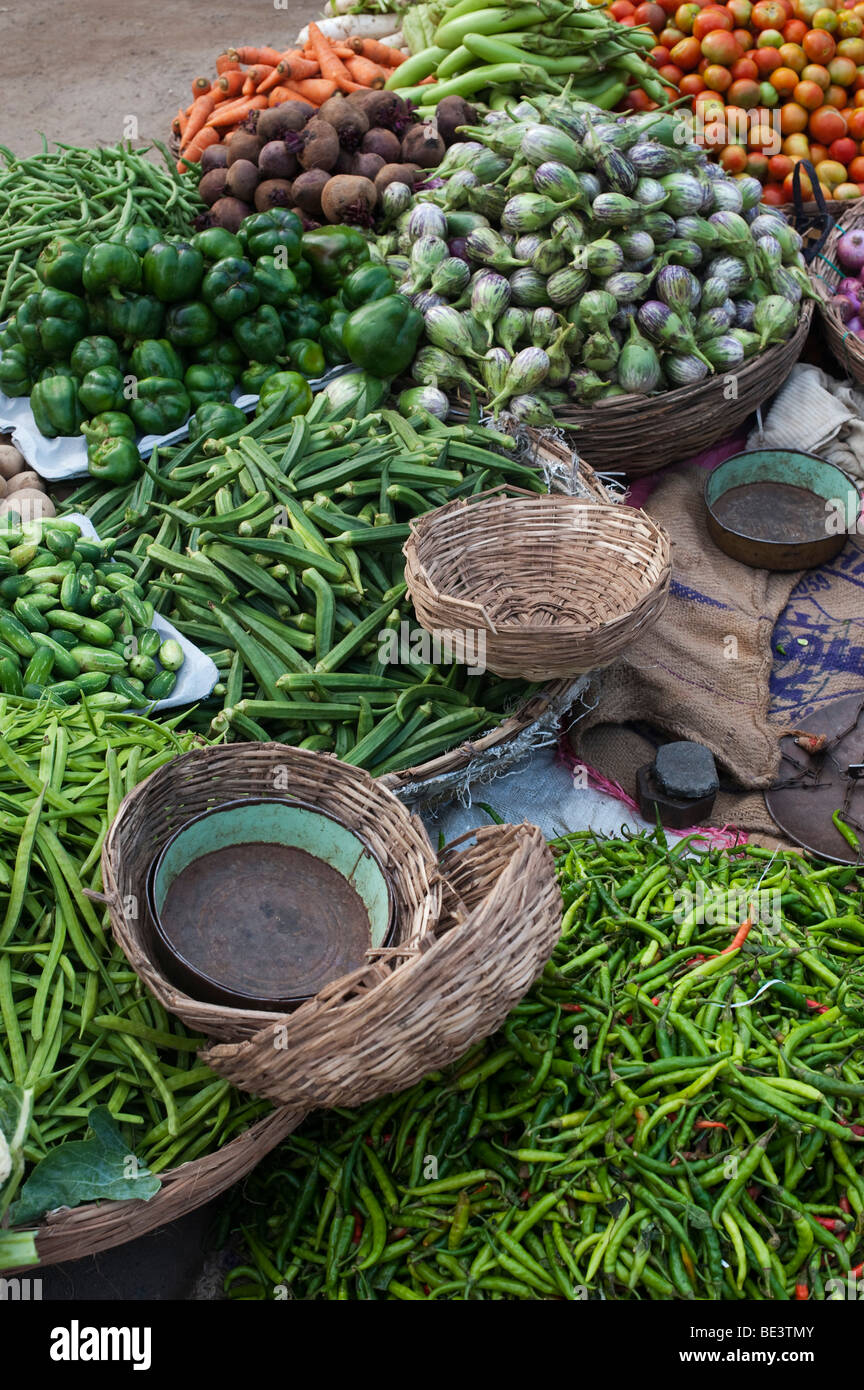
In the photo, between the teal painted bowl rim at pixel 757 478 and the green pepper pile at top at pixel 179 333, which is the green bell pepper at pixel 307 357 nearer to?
the green pepper pile at top at pixel 179 333

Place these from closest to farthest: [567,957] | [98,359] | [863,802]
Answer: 1. [567,957]
2. [863,802]
3. [98,359]

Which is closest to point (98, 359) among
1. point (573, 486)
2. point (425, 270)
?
point (425, 270)

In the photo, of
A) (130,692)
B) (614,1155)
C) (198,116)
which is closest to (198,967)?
(614,1155)

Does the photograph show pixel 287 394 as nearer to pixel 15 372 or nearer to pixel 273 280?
pixel 273 280

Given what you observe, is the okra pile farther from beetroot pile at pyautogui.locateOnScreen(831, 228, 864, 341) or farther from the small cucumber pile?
beetroot pile at pyautogui.locateOnScreen(831, 228, 864, 341)

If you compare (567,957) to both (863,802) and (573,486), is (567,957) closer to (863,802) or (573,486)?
(863,802)

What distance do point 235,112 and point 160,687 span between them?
350 cm

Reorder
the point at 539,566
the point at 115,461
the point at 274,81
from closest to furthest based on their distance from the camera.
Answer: the point at 539,566 < the point at 115,461 < the point at 274,81

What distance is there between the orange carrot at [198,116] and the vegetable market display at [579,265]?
1.67m

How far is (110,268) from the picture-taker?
3865 mm

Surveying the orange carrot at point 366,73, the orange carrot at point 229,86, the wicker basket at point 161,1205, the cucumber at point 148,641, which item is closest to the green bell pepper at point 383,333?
the cucumber at point 148,641

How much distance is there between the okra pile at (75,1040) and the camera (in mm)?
1956

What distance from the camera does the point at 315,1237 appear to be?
2283mm

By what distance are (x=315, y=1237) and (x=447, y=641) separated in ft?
4.69
